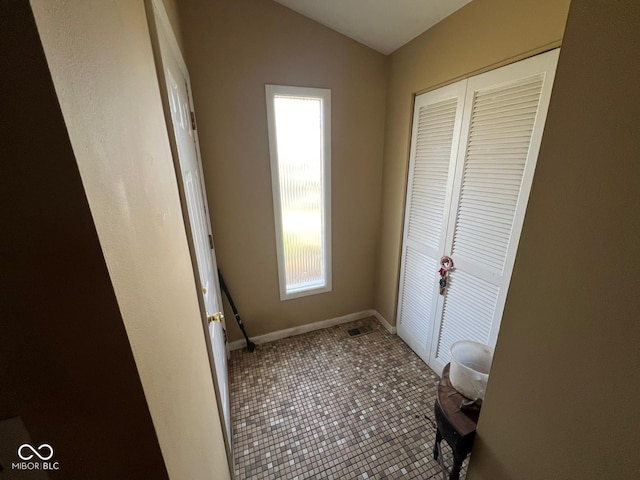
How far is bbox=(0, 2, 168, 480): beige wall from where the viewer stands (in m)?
0.26

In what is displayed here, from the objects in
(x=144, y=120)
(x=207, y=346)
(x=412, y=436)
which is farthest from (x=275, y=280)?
(x=144, y=120)

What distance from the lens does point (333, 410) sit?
5.44ft

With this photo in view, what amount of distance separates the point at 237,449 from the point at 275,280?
1.14 metres

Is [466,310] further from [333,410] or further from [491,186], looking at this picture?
[333,410]

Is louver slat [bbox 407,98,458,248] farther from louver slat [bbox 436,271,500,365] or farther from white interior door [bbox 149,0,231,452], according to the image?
white interior door [bbox 149,0,231,452]

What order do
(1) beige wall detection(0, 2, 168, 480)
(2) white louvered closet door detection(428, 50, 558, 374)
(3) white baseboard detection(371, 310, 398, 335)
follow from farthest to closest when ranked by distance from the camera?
(3) white baseboard detection(371, 310, 398, 335) → (2) white louvered closet door detection(428, 50, 558, 374) → (1) beige wall detection(0, 2, 168, 480)

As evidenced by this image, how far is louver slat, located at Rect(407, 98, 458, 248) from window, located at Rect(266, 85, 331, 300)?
689mm

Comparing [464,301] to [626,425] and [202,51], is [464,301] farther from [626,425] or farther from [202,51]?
[202,51]

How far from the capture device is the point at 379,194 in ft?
7.46

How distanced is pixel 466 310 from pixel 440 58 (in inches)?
62.0

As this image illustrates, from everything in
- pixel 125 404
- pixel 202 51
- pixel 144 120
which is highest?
pixel 202 51

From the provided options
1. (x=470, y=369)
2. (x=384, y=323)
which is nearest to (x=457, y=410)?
(x=470, y=369)

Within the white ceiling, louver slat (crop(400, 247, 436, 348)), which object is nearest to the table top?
louver slat (crop(400, 247, 436, 348))

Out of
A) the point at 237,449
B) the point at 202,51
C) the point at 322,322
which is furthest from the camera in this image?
the point at 322,322
